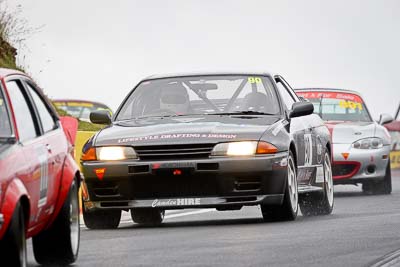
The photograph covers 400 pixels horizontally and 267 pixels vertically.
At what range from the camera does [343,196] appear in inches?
863

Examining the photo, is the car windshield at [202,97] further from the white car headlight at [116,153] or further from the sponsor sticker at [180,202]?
the sponsor sticker at [180,202]

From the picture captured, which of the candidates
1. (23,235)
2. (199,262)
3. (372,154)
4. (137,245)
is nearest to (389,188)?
(372,154)

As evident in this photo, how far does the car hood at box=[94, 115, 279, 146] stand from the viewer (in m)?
13.6

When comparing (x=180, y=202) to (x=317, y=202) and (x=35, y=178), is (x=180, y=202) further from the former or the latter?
(x=35, y=178)

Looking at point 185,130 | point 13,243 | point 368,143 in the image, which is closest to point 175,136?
point 185,130

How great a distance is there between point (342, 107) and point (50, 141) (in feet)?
42.2

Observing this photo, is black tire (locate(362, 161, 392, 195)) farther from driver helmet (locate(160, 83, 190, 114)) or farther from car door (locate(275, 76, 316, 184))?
driver helmet (locate(160, 83, 190, 114))

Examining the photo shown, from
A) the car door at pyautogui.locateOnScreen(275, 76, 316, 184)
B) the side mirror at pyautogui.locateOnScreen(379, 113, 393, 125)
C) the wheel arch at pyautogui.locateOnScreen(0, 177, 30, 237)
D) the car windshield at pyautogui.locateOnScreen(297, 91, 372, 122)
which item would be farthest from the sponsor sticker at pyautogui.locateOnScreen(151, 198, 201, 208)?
the car windshield at pyautogui.locateOnScreen(297, 91, 372, 122)

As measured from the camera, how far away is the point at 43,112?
10367 mm

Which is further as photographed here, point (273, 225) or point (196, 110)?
point (196, 110)

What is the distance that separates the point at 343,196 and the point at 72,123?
11507mm

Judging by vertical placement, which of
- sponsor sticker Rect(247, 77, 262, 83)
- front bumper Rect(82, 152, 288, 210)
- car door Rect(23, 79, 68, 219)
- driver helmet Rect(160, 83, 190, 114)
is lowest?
front bumper Rect(82, 152, 288, 210)

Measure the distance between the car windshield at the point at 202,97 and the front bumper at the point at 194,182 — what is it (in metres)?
1.22

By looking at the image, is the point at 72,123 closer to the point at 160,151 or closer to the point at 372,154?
the point at 160,151
